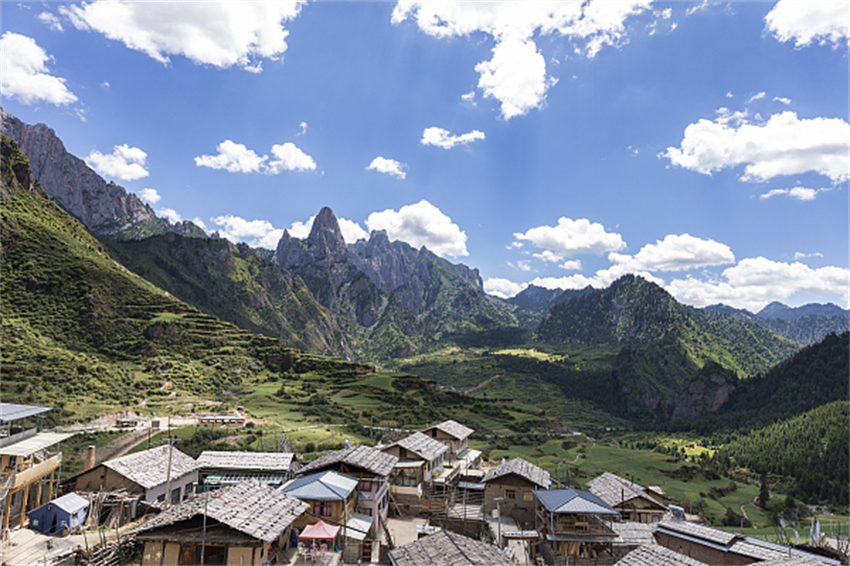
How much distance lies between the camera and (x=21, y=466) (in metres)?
33.1

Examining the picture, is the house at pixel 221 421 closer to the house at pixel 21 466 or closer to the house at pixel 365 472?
the house at pixel 21 466

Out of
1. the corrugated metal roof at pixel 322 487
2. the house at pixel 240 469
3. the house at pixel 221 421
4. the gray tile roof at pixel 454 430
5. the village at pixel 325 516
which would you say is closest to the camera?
the village at pixel 325 516

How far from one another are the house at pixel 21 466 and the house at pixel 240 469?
37.5ft

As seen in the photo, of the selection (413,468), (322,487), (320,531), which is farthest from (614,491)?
(320,531)

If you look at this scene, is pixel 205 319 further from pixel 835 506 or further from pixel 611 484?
pixel 835 506

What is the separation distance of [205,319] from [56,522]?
12498 cm

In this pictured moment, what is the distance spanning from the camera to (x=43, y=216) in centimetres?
13938

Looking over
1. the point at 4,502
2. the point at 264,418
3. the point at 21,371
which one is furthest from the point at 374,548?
the point at 21,371

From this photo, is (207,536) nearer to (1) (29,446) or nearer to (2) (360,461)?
(2) (360,461)

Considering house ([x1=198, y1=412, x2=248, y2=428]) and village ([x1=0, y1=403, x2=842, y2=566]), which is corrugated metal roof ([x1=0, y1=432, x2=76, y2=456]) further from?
house ([x1=198, y1=412, x2=248, y2=428])

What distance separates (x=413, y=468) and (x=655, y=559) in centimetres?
2435

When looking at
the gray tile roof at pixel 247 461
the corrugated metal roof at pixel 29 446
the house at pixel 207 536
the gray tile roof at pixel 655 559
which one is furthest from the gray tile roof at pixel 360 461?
the corrugated metal roof at pixel 29 446

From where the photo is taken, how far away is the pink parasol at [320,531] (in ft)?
92.2

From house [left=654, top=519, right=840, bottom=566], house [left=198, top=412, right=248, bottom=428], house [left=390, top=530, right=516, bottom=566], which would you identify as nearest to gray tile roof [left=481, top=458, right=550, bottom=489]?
house [left=654, top=519, right=840, bottom=566]
